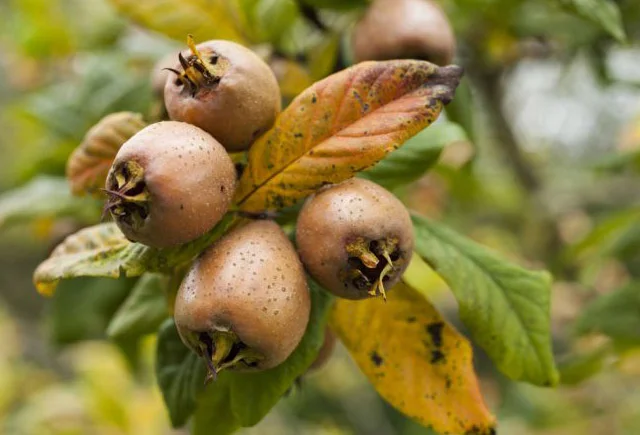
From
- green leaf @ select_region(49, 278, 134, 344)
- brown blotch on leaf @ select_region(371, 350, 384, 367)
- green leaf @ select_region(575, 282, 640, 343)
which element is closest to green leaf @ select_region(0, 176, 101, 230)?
green leaf @ select_region(49, 278, 134, 344)

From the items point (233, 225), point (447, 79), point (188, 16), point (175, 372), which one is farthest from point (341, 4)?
point (175, 372)

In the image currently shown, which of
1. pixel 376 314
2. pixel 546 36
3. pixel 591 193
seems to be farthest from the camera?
pixel 591 193

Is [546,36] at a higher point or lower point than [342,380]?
higher

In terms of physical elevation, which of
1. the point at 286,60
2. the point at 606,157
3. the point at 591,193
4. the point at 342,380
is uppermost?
the point at 286,60

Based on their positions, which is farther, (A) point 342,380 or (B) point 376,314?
(A) point 342,380

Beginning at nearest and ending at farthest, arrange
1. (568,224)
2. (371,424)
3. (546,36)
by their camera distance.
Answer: (546,36)
(568,224)
(371,424)

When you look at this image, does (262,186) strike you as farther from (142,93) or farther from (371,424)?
(371,424)

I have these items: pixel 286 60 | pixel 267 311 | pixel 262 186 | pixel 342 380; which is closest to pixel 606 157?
pixel 286 60
